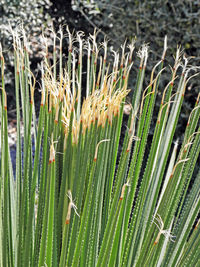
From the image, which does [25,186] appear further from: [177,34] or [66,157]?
[177,34]

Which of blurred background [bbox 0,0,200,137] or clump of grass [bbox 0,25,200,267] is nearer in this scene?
clump of grass [bbox 0,25,200,267]

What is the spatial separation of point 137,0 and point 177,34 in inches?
20.4

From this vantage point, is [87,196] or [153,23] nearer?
[87,196]

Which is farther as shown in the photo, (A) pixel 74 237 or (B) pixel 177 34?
(B) pixel 177 34

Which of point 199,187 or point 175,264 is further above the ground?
point 199,187

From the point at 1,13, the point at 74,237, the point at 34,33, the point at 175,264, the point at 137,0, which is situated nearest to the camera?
the point at 74,237

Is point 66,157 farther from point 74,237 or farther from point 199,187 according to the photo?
point 199,187

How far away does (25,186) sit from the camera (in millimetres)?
1065

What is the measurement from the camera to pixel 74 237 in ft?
2.77

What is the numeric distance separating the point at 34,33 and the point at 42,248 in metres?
4.34

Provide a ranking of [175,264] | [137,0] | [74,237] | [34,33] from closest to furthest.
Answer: [74,237]
[175,264]
[137,0]
[34,33]

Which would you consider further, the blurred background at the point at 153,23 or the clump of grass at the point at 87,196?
the blurred background at the point at 153,23

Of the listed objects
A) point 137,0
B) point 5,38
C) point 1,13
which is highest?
point 137,0

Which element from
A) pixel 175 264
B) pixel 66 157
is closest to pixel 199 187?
pixel 175 264
